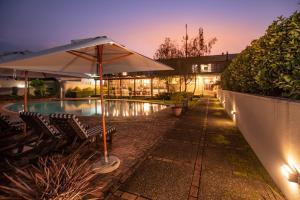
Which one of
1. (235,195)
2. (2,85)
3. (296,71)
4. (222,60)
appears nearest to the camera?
(296,71)

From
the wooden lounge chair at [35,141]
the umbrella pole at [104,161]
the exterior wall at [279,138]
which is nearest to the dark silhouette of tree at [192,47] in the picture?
the exterior wall at [279,138]

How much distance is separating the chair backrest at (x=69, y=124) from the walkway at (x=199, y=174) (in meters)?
1.83

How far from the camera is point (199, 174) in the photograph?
3.55 metres

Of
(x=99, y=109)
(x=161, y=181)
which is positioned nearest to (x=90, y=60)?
(x=161, y=181)

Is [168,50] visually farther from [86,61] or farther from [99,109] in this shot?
[86,61]

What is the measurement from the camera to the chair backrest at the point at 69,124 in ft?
13.4

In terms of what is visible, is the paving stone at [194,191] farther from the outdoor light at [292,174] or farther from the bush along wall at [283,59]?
the bush along wall at [283,59]

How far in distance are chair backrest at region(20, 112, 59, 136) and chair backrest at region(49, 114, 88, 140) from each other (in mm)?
274

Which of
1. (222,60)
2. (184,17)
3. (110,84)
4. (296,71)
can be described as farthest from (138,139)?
(222,60)

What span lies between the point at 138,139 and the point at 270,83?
176 inches

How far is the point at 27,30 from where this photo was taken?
334 feet

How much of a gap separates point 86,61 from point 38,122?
7.17 feet

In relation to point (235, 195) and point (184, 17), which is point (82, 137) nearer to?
point (235, 195)

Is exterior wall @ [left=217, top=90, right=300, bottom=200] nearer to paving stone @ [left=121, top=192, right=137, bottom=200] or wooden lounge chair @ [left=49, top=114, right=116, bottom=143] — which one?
paving stone @ [left=121, top=192, right=137, bottom=200]
